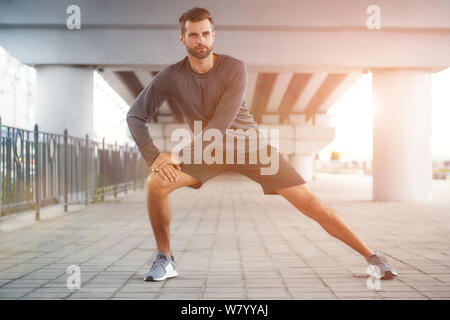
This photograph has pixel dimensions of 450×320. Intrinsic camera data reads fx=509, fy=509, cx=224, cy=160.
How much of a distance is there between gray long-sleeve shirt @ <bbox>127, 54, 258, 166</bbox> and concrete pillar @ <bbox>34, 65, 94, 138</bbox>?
937cm

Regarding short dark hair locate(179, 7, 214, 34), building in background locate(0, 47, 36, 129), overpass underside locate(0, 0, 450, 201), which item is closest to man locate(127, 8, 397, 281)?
short dark hair locate(179, 7, 214, 34)

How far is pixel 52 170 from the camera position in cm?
969

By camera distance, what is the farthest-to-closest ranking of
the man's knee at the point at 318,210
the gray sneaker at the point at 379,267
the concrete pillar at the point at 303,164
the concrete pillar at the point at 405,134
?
the concrete pillar at the point at 303,164
the concrete pillar at the point at 405,134
the gray sneaker at the point at 379,267
the man's knee at the point at 318,210

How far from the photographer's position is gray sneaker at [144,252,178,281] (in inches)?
157

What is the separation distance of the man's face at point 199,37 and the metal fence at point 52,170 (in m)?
5.01

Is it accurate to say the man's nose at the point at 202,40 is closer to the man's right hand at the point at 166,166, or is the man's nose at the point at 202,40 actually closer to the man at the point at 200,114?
the man at the point at 200,114

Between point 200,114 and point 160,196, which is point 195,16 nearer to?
point 200,114

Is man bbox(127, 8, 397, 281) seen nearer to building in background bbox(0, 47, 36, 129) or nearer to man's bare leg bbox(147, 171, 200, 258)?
man's bare leg bbox(147, 171, 200, 258)

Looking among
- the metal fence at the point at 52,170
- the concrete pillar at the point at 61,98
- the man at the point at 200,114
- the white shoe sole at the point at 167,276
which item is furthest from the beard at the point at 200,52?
the concrete pillar at the point at 61,98

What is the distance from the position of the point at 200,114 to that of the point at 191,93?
0.19 m

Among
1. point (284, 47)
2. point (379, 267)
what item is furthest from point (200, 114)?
point (284, 47)

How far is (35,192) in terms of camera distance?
869cm

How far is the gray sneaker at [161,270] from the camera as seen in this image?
398 cm
